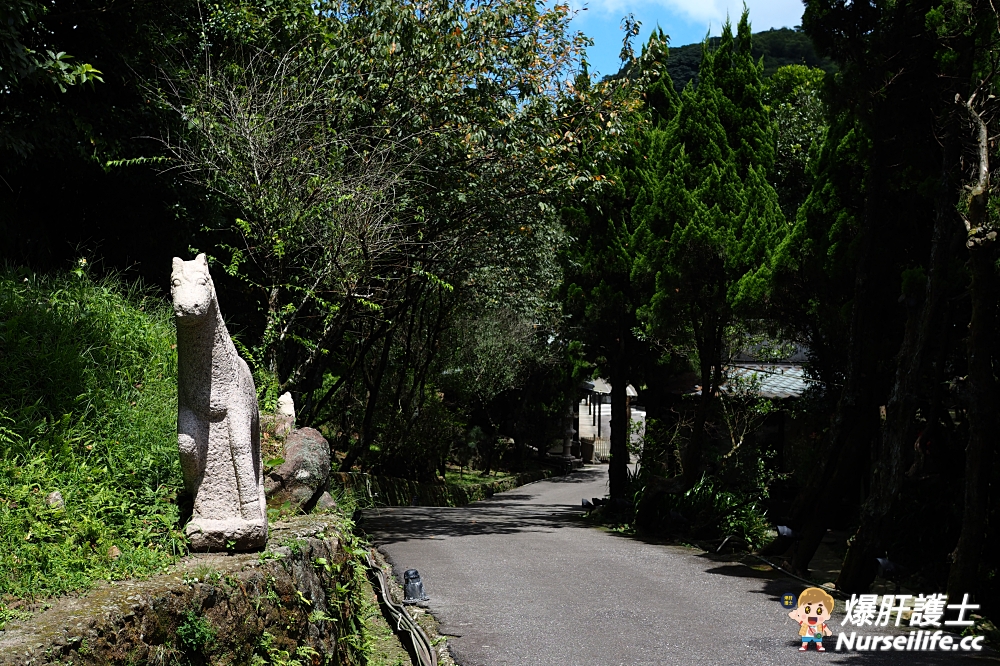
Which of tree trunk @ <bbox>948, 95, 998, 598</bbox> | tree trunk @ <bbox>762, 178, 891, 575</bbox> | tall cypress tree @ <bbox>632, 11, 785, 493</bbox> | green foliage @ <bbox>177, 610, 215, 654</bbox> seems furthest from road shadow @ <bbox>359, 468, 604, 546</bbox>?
green foliage @ <bbox>177, 610, 215, 654</bbox>

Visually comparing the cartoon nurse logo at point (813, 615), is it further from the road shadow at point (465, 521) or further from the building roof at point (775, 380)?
the building roof at point (775, 380)

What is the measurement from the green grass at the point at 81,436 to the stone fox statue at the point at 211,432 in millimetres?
278

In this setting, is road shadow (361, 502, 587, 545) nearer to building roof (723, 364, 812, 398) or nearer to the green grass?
building roof (723, 364, 812, 398)

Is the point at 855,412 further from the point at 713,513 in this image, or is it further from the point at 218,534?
the point at 218,534

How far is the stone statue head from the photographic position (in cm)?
515

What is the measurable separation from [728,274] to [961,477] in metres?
4.58

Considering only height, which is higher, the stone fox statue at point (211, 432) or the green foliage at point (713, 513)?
the stone fox statue at point (211, 432)

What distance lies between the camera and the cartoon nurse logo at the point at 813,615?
23.1 feet

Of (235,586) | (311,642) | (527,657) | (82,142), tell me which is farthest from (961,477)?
(82,142)

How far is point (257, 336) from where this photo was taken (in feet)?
42.1

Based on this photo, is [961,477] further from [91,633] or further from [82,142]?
Result: [82,142]

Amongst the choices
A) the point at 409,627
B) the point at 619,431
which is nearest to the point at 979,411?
the point at 409,627

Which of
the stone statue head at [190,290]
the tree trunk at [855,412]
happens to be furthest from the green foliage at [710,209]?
the stone statue head at [190,290]

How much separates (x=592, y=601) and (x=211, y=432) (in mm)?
4643
